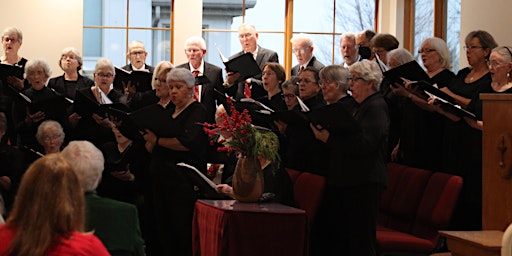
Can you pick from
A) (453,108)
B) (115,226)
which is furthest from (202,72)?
(115,226)

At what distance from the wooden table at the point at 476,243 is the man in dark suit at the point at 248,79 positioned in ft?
12.0

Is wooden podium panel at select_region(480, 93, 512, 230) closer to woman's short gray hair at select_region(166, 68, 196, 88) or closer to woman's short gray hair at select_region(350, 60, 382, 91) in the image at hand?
woman's short gray hair at select_region(350, 60, 382, 91)

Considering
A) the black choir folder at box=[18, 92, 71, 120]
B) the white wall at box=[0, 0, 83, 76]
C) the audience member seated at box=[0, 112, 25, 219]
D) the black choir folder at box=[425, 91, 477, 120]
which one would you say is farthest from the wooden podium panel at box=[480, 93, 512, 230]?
the white wall at box=[0, 0, 83, 76]

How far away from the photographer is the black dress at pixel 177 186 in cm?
618

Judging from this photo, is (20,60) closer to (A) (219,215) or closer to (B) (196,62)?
Result: (B) (196,62)

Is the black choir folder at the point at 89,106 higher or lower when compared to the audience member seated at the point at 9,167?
higher

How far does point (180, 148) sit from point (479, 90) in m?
1.92

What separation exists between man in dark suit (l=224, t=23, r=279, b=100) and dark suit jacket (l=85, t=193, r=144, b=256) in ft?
11.4

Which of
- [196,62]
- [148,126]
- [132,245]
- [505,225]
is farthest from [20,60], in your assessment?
[505,225]

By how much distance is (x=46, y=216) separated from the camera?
258 cm

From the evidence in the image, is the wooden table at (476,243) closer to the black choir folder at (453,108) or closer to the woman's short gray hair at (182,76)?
the black choir folder at (453,108)

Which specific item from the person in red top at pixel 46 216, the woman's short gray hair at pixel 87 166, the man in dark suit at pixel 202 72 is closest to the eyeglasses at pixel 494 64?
the man in dark suit at pixel 202 72

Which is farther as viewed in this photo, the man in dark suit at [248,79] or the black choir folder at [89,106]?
the man in dark suit at [248,79]

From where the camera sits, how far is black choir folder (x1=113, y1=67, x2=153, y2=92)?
7.21 metres
